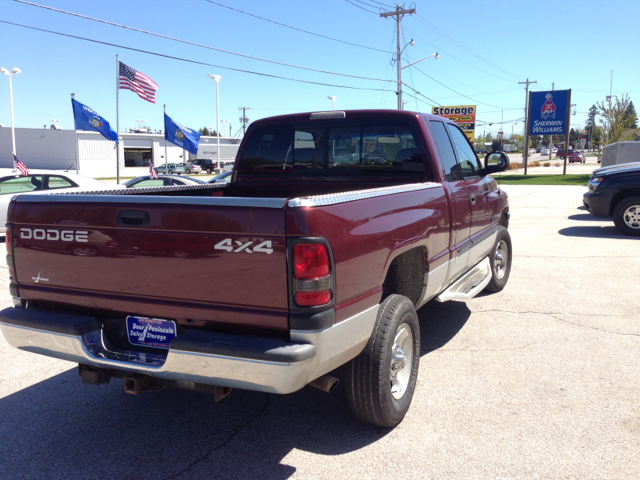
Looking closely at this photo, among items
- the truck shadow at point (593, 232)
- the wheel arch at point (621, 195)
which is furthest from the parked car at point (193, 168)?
the wheel arch at point (621, 195)

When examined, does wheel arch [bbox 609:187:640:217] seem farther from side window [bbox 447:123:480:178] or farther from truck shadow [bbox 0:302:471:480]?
truck shadow [bbox 0:302:471:480]

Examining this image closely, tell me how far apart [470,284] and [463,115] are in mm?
43484

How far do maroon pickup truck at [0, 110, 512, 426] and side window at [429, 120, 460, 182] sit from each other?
64 centimetres

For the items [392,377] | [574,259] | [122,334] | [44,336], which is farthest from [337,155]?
[574,259]

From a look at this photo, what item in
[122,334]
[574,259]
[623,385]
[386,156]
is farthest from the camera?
[574,259]

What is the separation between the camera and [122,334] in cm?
305

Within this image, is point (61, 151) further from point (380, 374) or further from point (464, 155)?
point (380, 374)

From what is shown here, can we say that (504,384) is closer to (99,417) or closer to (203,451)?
(203,451)

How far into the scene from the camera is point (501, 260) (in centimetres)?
662

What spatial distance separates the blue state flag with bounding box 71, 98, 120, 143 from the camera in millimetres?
20422

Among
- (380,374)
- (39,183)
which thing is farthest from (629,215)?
(39,183)

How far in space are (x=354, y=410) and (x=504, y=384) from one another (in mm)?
1433

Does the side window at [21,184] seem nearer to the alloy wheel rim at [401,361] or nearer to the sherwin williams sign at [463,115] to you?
the alloy wheel rim at [401,361]

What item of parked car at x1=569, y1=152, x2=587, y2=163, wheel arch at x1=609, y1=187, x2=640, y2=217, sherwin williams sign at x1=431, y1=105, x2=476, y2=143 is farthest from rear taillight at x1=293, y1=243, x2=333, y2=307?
parked car at x1=569, y1=152, x2=587, y2=163
